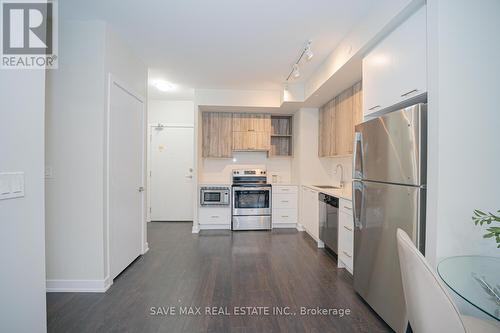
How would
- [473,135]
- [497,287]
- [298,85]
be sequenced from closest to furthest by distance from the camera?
[497,287], [473,135], [298,85]

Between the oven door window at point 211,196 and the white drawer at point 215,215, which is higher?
the oven door window at point 211,196

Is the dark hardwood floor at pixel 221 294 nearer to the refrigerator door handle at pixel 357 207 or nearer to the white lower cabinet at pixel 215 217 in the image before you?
the refrigerator door handle at pixel 357 207

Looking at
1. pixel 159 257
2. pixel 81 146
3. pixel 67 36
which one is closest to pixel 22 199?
pixel 81 146

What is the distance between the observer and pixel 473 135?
1330 mm

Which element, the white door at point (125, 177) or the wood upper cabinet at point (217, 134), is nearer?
the white door at point (125, 177)

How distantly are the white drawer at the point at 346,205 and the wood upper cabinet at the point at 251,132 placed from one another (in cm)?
218

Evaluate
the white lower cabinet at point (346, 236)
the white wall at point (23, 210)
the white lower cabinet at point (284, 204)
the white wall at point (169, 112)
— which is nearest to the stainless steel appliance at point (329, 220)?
the white lower cabinet at point (346, 236)

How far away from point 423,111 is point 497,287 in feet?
3.29

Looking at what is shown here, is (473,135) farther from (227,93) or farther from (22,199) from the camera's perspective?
Answer: (227,93)

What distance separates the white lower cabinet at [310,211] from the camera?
3531 mm

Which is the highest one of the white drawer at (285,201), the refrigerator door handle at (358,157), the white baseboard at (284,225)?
the refrigerator door handle at (358,157)

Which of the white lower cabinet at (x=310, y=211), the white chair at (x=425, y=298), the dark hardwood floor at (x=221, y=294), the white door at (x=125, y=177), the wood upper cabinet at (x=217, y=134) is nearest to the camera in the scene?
the white chair at (x=425, y=298)

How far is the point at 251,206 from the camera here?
434cm

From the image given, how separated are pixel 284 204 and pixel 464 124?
331cm
